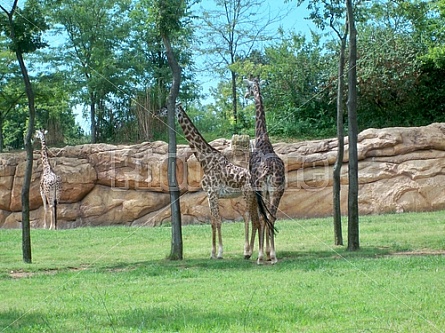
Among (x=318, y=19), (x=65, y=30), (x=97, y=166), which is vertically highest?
(x=65, y=30)

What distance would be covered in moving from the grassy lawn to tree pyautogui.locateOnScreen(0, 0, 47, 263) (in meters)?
1.05

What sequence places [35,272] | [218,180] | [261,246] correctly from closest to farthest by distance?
1. [261,246]
2. [35,272]
3. [218,180]

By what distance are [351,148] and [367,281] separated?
16.6 ft

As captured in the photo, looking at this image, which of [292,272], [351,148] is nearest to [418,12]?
[351,148]

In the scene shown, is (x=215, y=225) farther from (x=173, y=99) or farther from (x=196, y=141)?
(x=173, y=99)

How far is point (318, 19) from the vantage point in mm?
16328

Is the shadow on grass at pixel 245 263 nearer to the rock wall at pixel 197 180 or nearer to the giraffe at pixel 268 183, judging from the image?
the giraffe at pixel 268 183

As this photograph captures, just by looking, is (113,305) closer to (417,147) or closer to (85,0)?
(417,147)

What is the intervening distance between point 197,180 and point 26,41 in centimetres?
1011

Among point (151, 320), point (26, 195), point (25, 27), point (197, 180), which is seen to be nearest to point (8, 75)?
point (197, 180)

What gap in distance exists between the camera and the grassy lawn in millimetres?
7605

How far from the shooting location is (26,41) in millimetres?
15516

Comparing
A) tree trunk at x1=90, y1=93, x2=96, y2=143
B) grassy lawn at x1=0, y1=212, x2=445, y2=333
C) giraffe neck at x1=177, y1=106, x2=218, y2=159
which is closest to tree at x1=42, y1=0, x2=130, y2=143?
tree trunk at x1=90, y1=93, x2=96, y2=143

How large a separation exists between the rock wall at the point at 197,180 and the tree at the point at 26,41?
357 inches
